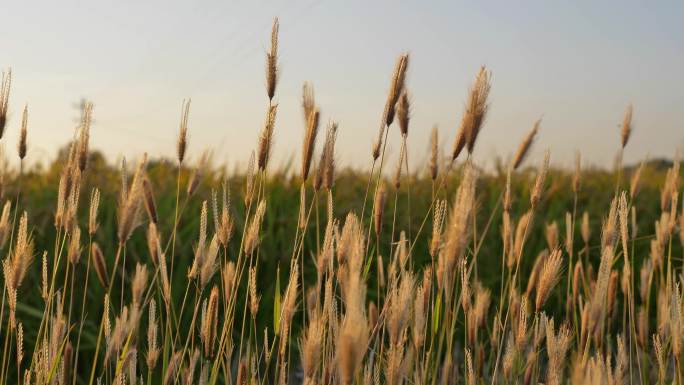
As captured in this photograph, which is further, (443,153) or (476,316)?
(443,153)

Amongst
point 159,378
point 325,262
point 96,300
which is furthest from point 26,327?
point 325,262

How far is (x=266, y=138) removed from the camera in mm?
1818

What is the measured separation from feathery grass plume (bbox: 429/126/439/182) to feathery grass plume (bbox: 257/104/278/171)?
16.6 inches

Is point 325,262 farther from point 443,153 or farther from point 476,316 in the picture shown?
point 443,153

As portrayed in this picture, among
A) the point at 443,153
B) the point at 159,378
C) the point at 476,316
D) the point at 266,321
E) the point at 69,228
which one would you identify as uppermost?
the point at 443,153

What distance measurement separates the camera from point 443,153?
224 cm

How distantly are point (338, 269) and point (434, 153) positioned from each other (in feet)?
1.28

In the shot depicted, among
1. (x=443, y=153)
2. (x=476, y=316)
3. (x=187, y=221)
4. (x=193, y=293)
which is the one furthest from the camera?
(x=187, y=221)

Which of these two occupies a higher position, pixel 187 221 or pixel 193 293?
pixel 187 221

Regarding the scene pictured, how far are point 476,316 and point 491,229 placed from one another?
8.80ft

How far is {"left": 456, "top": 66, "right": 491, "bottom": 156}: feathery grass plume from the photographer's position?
167 centimetres

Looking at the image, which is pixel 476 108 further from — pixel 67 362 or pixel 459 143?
pixel 67 362

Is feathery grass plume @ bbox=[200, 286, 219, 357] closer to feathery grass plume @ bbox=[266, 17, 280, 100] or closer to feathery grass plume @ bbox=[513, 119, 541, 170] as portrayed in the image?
feathery grass plume @ bbox=[266, 17, 280, 100]

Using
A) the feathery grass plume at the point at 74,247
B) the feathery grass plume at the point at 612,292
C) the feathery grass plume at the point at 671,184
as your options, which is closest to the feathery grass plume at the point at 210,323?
the feathery grass plume at the point at 74,247
